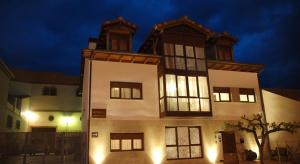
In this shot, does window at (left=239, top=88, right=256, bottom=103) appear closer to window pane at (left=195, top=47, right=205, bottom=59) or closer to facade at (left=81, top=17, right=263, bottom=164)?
facade at (left=81, top=17, right=263, bottom=164)

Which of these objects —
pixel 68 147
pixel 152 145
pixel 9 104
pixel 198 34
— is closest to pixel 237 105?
pixel 198 34

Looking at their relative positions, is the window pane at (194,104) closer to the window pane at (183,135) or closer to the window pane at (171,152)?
the window pane at (183,135)

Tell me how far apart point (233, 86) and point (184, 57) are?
14.4 feet

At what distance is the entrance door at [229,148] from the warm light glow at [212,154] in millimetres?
756

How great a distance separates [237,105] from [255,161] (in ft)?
12.7

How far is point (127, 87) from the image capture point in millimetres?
15859

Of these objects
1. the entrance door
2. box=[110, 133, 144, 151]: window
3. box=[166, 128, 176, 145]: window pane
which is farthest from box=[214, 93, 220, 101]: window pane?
box=[110, 133, 144, 151]: window

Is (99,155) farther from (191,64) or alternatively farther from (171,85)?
(191,64)

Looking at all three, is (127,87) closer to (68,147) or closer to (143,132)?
(143,132)

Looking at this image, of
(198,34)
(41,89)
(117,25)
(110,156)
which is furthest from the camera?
(41,89)

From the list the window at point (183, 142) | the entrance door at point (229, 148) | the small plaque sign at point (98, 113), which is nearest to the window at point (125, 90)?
the small plaque sign at point (98, 113)

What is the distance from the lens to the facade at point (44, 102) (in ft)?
86.3

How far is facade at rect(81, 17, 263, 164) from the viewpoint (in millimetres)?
15008

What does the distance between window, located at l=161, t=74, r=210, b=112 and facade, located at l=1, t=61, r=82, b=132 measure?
577 inches
